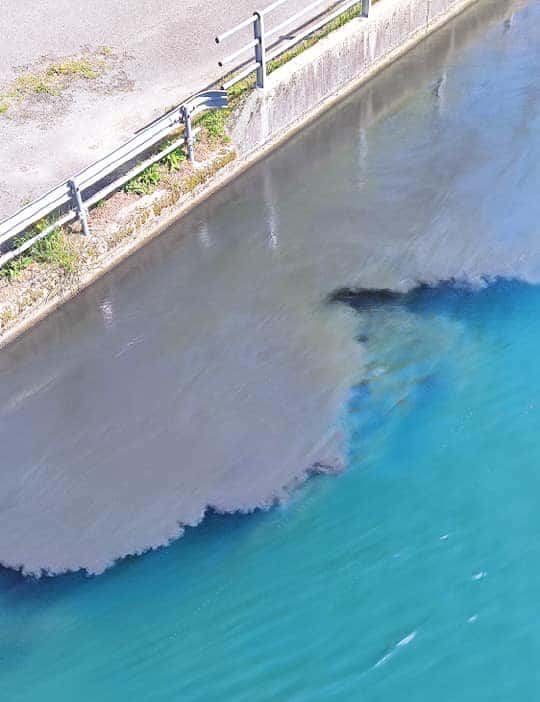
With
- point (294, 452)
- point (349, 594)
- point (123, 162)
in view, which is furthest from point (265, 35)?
point (349, 594)

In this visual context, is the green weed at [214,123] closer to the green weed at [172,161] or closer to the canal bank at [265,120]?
the canal bank at [265,120]

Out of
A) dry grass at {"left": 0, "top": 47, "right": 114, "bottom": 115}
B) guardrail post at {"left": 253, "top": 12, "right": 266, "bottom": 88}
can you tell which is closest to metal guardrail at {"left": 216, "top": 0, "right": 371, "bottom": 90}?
guardrail post at {"left": 253, "top": 12, "right": 266, "bottom": 88}

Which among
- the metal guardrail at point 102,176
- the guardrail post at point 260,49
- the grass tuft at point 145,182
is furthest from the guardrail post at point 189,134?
the guardrail post at point 260,49

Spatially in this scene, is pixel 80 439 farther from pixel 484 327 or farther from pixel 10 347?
pixel 484 327

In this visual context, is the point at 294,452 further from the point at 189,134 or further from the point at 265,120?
the point at 265,120

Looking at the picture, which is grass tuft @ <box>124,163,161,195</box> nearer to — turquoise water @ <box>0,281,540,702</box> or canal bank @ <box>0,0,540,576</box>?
canal bank @ <box>0,0,540,576</box>

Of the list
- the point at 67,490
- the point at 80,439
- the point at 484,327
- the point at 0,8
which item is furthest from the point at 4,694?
the point at 0,8
